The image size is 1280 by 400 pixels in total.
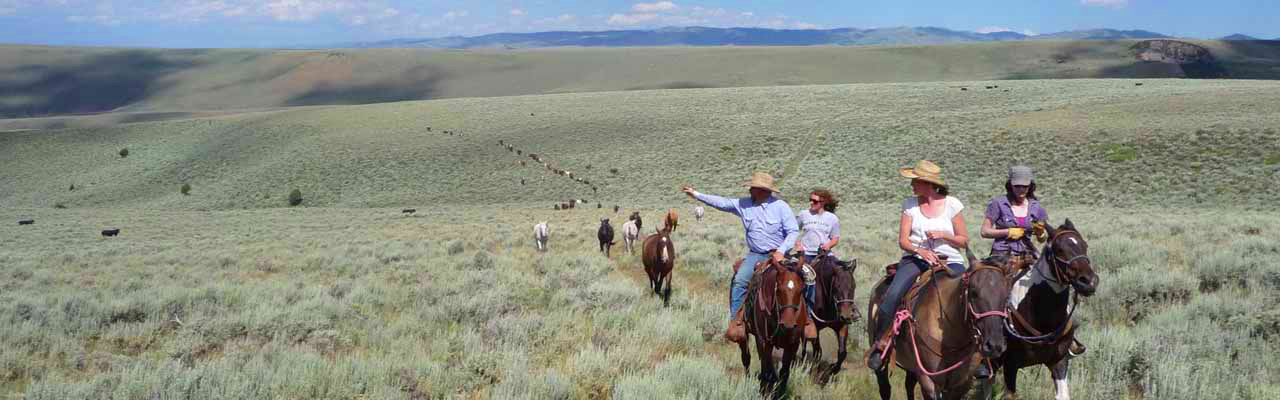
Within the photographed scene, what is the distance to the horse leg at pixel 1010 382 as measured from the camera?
5.89 meters

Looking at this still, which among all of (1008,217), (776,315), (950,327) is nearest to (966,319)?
(950,327)

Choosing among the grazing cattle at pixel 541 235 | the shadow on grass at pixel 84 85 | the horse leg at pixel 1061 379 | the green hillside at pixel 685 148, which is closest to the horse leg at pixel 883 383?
the horse leg at pixel 1061 379

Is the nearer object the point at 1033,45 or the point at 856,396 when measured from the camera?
the point at 856,396

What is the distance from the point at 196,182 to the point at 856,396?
61.6m

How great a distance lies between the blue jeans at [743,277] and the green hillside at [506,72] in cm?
12314

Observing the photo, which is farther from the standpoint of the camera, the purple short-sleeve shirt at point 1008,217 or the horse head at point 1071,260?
the purple short-sleeve shirt at point 1008,217

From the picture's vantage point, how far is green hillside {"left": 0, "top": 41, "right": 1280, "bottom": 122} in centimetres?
13688

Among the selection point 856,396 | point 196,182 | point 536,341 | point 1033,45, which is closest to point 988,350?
point 856,396

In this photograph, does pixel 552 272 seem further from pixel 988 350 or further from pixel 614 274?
pixel 988 350

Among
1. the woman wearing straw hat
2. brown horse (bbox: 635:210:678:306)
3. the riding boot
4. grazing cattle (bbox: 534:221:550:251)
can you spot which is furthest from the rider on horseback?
grazing cattle (bbox: 534:221:550:251)

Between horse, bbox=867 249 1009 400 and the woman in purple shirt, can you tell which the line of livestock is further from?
the woman in purple shirt

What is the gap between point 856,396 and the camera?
21.9ft

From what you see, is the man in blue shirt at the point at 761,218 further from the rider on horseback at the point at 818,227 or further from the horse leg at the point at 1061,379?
the horse leg at the point at 1061,379

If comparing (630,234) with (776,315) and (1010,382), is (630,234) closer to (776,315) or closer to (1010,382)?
(776,315)
